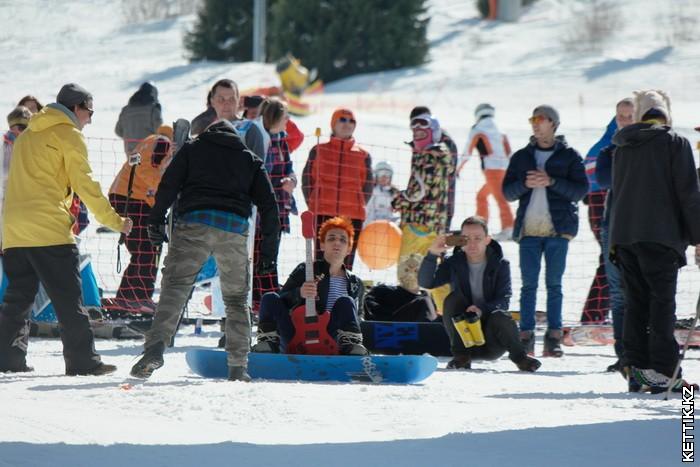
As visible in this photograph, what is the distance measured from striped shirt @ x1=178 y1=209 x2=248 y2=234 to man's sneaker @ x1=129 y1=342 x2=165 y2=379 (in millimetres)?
681

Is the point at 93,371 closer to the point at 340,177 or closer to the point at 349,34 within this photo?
the point at 340,177

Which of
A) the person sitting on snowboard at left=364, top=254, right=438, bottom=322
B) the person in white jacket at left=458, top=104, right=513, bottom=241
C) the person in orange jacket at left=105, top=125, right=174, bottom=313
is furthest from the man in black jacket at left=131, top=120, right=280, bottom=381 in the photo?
the person in white jacket at left=458, top=104, right=513, bottom=241

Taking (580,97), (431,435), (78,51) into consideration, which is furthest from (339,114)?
(78,51)

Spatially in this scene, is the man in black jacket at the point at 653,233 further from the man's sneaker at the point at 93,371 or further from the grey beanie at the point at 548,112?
the man's sneaker at the point at 93,371

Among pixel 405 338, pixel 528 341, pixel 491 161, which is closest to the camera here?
pixel 405 338

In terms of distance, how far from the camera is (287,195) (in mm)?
10391

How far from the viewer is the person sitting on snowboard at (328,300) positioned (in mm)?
7910

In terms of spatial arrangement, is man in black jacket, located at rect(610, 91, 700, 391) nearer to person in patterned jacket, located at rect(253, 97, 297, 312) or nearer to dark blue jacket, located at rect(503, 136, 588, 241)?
dark blue jacket, located at rect(503, 136, 588, 241)

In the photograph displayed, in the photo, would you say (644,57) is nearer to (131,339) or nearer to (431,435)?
(131,339)

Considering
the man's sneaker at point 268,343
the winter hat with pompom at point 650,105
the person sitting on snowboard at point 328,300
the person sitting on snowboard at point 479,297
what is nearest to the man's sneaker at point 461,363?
the person sitting on snowboard at point 479,297

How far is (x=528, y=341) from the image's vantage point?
Answer: 930cm

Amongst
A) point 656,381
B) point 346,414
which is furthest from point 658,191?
point 346,414

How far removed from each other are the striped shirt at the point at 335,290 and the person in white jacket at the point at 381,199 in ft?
19.1

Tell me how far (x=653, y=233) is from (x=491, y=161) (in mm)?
8721
